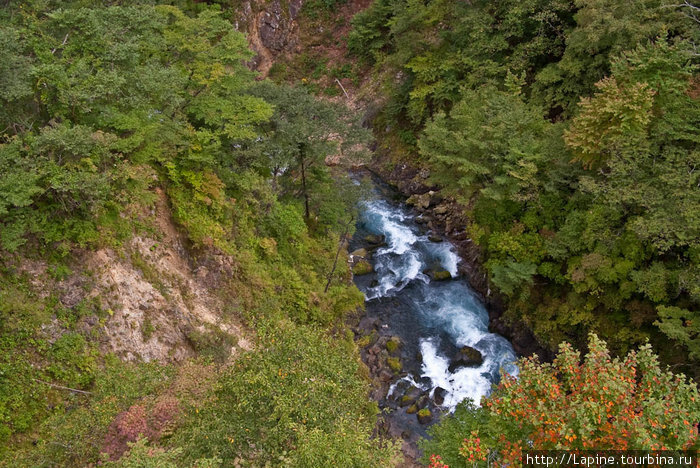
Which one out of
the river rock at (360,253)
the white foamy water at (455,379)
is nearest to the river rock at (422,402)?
the white foamy water at (455,379)

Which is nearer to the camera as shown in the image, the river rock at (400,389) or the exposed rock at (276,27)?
the river rock at (400,389)

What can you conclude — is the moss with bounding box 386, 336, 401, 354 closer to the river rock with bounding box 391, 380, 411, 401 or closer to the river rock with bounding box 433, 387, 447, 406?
the river rock with bounding box 391, 380, 411, 401

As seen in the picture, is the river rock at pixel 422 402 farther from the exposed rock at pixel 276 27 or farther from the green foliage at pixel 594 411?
the exposed rock at pixel 276 27

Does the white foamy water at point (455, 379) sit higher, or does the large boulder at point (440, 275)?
the large boulder at point (440, 275)

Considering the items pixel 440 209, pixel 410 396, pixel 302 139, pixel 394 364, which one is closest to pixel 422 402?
pixel 410 396

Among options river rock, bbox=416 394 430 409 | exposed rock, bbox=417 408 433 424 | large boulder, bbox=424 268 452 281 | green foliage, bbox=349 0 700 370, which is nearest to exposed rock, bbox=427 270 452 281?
large boulder, bbox=424 268 452 281

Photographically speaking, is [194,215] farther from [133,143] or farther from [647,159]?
[647,159]

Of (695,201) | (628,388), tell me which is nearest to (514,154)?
(695,201)

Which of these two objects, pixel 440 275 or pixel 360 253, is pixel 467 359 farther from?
pixel 360 253
